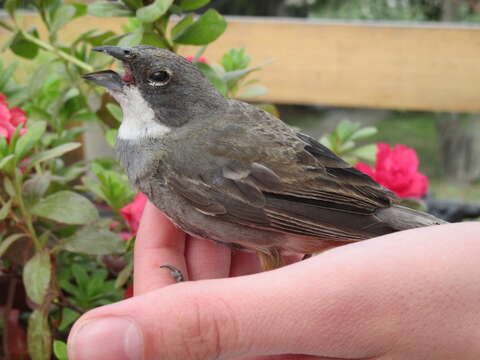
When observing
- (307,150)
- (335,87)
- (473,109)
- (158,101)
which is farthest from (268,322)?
(473,109)

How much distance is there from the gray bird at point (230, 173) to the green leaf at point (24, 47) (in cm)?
36

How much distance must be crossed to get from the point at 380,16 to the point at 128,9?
8060mm

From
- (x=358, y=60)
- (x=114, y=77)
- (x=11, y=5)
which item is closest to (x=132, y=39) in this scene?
(x=114, y=77)

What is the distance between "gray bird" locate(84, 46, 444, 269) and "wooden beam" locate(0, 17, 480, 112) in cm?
114

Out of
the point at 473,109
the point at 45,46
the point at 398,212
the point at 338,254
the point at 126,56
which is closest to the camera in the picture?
the point at 338,254

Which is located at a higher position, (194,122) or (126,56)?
(126,56)

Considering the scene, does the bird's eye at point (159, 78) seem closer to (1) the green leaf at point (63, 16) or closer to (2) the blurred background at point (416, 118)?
(1) the green leaf at point (63, 16)

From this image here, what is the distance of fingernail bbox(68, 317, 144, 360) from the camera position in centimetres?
112

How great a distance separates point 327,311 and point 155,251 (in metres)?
0.63

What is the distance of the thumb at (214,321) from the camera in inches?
45.2

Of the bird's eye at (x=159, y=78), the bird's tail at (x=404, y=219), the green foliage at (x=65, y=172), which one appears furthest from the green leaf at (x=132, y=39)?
the bird's tail at (x=404, y=219)

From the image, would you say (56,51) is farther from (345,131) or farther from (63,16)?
(345,131)

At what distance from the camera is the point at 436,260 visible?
1.27 metres

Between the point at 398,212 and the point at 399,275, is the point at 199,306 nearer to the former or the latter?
the point at 399,275
